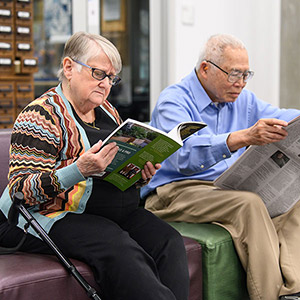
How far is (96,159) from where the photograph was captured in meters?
1.65

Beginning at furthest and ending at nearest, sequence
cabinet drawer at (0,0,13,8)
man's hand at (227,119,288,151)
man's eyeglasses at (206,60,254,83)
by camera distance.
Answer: cabinet drawer at (0,0,13,8)
man's eyeglasses at (206,60,254,83)
man's hand at (227,119,288,151)

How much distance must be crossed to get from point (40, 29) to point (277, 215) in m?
2.41

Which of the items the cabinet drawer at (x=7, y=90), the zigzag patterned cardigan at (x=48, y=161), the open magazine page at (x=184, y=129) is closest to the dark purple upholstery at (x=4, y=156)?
the zigzag patterned cardigan at (x=48, y=161)

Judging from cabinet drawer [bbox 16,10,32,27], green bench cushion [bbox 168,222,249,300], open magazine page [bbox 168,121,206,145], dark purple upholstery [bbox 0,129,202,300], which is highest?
cabinet drawer [bbox 16,10,32,27]

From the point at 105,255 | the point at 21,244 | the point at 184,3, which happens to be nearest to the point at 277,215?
the point at 105,255

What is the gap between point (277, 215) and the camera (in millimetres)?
2398

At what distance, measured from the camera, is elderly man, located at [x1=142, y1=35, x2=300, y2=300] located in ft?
7.02

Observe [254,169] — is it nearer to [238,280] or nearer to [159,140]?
[238,280]

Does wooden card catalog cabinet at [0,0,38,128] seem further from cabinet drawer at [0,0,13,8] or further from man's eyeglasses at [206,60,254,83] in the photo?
man's eyeglasses at [206,60,254,83]

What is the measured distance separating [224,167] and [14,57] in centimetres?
170

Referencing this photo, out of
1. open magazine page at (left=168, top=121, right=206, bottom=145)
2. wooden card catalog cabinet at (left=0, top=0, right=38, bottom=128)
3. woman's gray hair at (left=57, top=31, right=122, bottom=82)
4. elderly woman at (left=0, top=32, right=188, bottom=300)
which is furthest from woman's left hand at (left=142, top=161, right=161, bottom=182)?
wooden card catalog cabinet at (left=0, top=0, right=38, bottom=128)

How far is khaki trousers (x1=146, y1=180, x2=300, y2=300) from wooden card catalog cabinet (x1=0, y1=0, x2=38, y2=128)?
151 centimetres

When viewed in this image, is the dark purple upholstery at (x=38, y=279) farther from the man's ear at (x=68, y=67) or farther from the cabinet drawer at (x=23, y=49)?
the cabinet drawer at (x=23, y=49)

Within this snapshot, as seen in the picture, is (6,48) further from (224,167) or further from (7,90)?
(224,167)
